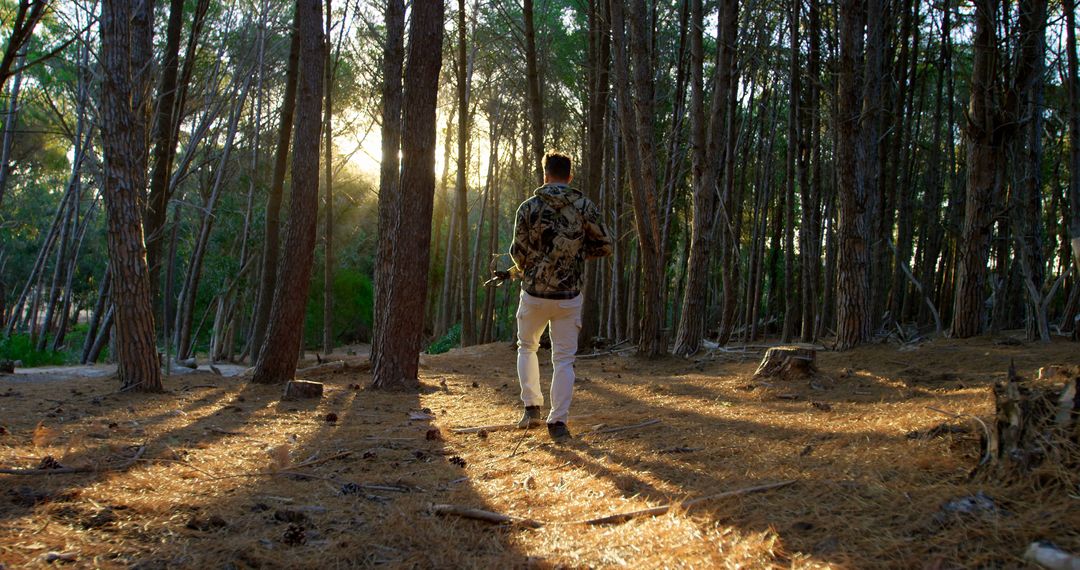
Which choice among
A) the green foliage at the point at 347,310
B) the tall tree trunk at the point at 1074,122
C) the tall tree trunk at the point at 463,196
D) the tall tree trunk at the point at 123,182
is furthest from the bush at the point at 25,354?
the tall tree trunk at the point at 1074,122

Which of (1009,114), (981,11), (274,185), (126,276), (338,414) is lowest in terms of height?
(338,414)

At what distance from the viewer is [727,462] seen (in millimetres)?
4062

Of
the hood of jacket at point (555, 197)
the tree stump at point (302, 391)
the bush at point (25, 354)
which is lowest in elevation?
the bush at point (25, 354)

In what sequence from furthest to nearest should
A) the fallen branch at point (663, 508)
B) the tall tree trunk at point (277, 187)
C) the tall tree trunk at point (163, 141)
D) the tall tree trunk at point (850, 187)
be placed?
the tall tree trunk at point (277, 187) → the tall tree trunk at point (163, 141) → the tall tree trunk at point (850, 187) → the fallen branch at point (663, 508)

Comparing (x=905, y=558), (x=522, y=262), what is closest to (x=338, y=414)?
(x=522, y=262)

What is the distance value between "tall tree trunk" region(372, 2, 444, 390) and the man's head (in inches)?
125

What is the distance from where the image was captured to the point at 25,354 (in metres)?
15.2

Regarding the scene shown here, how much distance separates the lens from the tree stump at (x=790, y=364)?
7672 millimetres

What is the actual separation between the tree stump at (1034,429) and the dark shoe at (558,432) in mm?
2678

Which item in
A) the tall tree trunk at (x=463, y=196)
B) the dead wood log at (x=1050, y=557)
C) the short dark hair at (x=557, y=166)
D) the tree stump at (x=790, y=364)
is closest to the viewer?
the dead wood log at (x=1050, y=557)

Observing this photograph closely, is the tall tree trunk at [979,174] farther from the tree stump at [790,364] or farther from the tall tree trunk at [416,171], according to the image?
the tall tree trunk at [416,171]

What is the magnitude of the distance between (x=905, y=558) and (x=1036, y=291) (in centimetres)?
993

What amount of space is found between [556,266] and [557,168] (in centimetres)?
81

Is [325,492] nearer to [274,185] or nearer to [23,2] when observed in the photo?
[23,2]
